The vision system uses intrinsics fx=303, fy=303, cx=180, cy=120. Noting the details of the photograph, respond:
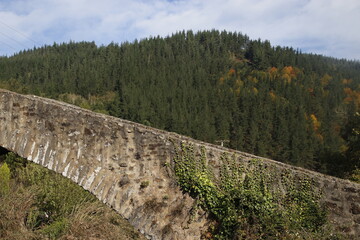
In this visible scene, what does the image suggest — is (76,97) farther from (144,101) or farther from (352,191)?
(352,191)

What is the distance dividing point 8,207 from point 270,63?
392 ft

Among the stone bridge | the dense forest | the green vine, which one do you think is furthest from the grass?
the dense forest

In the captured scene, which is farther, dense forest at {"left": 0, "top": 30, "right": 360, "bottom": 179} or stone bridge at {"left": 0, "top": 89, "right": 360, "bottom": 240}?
dense forest at {"left": 0, "top": 30, "right": 360, "bottom": 179}

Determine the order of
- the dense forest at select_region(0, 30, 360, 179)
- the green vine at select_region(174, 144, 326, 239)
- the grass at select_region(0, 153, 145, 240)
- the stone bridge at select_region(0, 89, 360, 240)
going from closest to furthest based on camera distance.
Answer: the green vine at select_region(174, 144, 326, 239), the stone bridge at select_region(0, 89, 360, 240), the grass at select_region(0, 153, 145, 240), the dense forest at select_region(0, 30, 360, 179)

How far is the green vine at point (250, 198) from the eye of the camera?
5848 mm

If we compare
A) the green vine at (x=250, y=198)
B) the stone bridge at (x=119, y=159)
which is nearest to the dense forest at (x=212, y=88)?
the green vine at (x=250, y=198)

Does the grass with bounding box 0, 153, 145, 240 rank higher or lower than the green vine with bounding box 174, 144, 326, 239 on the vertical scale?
lower

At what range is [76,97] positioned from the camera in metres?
93.1

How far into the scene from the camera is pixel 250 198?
239 inches

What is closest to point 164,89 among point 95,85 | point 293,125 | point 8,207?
point 95,85

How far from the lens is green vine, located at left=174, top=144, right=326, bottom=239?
5848 mm

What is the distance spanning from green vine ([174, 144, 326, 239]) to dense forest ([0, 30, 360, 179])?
42702 millimetres

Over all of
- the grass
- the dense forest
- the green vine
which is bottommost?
the grass

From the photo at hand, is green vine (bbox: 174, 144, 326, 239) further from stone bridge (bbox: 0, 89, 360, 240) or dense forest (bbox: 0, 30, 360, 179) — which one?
dense forest (bbox: 0, 30, 360, 179)
